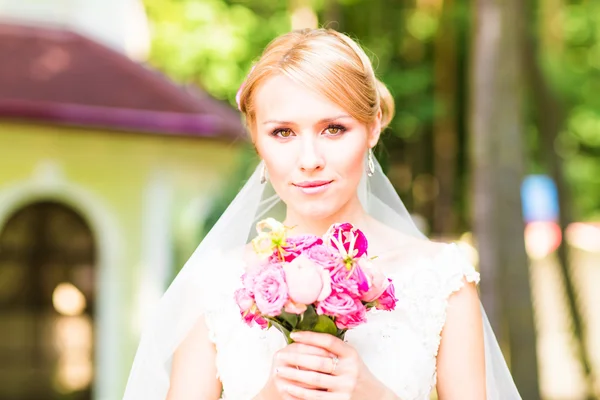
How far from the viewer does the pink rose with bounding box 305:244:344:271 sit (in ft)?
→ 7.79

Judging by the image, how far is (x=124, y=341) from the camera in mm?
11555

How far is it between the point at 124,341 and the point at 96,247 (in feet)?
3.75

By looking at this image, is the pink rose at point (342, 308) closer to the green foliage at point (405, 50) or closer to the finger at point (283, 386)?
the finger at point (283, 386)

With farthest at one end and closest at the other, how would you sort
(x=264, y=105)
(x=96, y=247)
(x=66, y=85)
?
(x=96, y=247), (x=66, y=85), (x=264, y=105)

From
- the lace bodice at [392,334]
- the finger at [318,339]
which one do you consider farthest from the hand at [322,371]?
the lace bodice at [392,334]

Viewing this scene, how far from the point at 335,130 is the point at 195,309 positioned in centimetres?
74

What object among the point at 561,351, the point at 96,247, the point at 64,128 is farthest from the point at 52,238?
the point at 561,351

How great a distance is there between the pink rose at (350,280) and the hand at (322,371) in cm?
15

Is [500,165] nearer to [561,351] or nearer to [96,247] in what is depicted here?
A: [96,247]

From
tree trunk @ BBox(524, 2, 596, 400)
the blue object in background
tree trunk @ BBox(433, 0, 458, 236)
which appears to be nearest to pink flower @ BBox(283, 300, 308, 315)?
tree trunk @ BBox(524, 2, 596, 400)

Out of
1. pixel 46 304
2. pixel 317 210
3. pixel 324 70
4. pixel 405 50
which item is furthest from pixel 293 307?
pixel 405 50

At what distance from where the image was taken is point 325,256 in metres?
2.38

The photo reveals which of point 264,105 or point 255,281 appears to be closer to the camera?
point 255,281

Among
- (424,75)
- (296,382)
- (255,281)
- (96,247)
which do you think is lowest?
(296,382)
